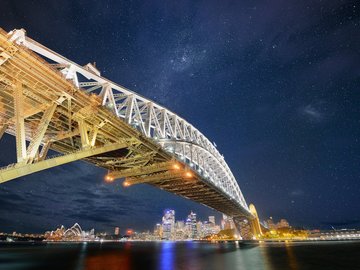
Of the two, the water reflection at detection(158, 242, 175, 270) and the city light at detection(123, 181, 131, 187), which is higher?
the city light at detection(123, 181, 131, 187)

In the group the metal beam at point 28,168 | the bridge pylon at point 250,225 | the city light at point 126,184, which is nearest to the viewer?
the metal beam at point 28,168

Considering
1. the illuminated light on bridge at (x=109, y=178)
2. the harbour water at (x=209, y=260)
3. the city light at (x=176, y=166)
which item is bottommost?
the harbour water at (x=209, y=260)

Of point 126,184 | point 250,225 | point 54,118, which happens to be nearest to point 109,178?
point 126,184

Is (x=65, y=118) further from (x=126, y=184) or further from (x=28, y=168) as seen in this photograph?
(x=126, y=184)

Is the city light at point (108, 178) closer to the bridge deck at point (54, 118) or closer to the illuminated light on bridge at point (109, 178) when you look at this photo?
the illuminated light on bridge at point (109, 178)

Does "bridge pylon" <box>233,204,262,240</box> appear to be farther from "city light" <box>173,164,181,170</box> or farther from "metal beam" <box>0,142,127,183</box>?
"metal beam" <box>0,142,127,183</box>

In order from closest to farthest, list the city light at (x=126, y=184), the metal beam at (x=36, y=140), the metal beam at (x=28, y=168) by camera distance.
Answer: the metal beam at (x=28, y=168) → the metal beam at (x=36, y=140) → the city light at (x=126, y=184)

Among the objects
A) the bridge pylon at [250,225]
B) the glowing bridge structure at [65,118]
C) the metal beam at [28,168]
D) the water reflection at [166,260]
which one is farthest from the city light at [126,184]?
the bridge pylon at [250,225]

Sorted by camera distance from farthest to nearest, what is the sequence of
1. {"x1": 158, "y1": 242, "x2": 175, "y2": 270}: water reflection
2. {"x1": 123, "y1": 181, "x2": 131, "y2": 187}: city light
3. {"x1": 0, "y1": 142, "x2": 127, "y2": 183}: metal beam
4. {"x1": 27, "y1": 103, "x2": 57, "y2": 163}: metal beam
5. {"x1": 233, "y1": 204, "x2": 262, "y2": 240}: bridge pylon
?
{"x1": 233, "y1": 204, "x2": 262, "y2": 240}: bridge pylon < {"x1": 123, "y1": 181, "x2": 131, "y2": 187}: city light < {"x1": 158, "y1": 242, "x2": 175, "y2": 270}: water reflection < {"x1": 27, "y1": 103, "x2": 57, "y2": 163}: metal beam < {"x1": 0, "y1": 142, "x2": 127, "y2": 183}: metal beam

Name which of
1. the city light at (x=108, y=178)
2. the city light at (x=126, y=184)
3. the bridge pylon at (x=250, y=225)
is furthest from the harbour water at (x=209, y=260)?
the bridge pylon at (x=250, y=225)

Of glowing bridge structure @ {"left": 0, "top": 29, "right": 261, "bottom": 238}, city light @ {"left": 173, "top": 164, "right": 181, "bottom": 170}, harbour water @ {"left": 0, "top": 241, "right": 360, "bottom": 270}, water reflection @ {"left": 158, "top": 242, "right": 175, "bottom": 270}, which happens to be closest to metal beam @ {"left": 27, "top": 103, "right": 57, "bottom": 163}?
glowing bridge structure @ {"left": 0, "top": 29, "right": 261, "bottom": 238}

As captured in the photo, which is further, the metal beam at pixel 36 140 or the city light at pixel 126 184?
the city light at pixel 126 184

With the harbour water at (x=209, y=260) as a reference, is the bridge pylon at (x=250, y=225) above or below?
above

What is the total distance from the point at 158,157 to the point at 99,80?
12.2 metres
